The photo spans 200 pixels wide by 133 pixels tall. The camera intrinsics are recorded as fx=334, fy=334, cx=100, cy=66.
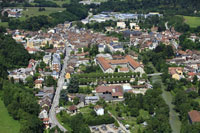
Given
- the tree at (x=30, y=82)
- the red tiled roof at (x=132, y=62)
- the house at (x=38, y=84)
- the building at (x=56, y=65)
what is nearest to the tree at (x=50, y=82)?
the house at (x=38, y=84)

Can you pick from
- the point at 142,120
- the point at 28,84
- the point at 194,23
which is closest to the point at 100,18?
the point at 194,23

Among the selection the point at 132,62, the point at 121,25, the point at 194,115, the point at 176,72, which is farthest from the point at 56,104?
the point at 121,25

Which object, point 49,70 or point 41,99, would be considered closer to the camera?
point 41,99

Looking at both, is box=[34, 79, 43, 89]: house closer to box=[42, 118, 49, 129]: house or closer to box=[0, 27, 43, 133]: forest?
box=[0, 27, 43, 133]: forest

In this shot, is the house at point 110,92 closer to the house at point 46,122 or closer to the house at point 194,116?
the house at point 46,122

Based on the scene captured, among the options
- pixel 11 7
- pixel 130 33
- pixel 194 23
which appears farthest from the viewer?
pixel 11 7

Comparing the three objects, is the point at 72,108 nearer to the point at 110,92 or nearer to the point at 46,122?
the point at 46,122

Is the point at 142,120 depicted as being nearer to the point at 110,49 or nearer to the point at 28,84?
the point at 28,84
